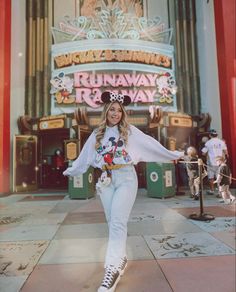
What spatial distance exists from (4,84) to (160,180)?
2.93 meters

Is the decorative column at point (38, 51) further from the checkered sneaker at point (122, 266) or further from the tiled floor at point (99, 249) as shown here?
the checkered sneaker at point (122, 266)

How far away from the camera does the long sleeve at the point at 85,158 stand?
168cm

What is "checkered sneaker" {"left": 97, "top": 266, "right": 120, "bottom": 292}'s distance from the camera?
55.2 inches

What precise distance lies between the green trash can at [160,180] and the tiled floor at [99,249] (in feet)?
3.16

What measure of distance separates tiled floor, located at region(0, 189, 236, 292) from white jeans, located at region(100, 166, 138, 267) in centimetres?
18

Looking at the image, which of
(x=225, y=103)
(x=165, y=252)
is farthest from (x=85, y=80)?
(x=165, y=252)

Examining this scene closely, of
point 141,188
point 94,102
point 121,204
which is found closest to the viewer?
point 121,204

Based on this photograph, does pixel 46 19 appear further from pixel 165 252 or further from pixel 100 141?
pixel 165 252

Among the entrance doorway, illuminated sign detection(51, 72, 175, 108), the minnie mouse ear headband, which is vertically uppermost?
illuminated sign detection(51, 72, 175, 108)

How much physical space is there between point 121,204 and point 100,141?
1.34 ft

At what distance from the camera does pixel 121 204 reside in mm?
1527

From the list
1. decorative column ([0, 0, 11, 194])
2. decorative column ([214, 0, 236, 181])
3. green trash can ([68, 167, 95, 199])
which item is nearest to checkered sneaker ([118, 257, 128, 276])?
decorative column ([0, 0, 11, 194])

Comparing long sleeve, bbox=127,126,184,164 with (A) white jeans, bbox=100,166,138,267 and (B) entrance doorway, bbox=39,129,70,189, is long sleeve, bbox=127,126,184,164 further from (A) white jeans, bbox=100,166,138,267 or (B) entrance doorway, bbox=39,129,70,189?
(B) entrance doorway, bbox=39,129,70,189

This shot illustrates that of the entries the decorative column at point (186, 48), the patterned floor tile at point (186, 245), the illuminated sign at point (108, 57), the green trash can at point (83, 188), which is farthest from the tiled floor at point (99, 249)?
the decorative column at point (186, 48)
